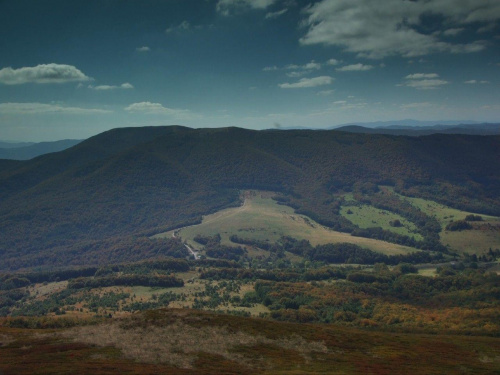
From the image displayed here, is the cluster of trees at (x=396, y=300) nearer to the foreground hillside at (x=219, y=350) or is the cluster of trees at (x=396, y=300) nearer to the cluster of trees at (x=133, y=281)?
the cluster of trees at (x=133, y=281)

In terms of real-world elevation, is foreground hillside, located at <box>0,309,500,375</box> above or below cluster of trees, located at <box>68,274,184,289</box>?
above

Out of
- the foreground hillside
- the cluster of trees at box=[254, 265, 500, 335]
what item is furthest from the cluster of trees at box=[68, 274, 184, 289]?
the foreground hillside

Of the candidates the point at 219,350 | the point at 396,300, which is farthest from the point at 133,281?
the point at 219,350

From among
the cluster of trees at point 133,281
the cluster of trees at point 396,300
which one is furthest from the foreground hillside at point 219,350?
the cluster of trees at point 133,281

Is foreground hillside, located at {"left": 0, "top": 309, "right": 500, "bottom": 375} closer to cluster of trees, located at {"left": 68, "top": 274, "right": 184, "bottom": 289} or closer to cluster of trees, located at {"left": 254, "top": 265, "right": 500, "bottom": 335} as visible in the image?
cluster of trees, located at {"left": 254, "top": 265, "right": 500, "bottom": 335}

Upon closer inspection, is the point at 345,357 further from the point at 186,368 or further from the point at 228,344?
the point at 186,368

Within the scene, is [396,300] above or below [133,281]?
below

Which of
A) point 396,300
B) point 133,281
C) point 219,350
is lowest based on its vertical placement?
point 396,300

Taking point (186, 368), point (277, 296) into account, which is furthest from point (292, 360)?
point (277, 296)

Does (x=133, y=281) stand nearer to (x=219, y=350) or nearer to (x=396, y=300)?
(x=396, y=300)
